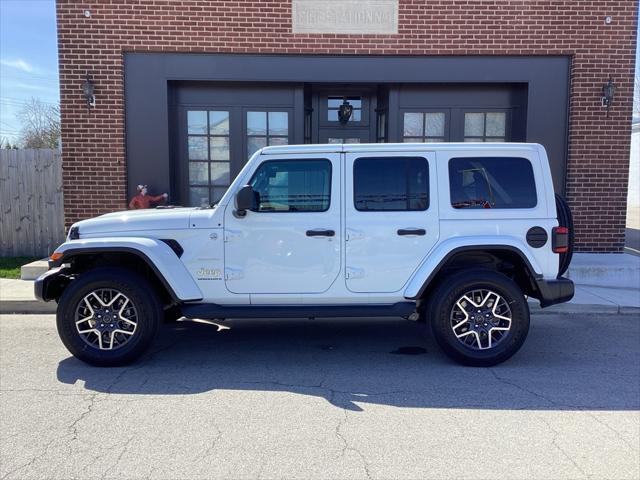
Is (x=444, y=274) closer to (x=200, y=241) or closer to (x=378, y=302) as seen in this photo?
(x=378, y=302)

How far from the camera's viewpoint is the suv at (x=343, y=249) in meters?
4.92

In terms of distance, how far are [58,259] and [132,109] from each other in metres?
5.13

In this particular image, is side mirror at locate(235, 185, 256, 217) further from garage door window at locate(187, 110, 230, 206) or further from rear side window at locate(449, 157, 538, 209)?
garage door window at locate(187, 110, 230, 206)

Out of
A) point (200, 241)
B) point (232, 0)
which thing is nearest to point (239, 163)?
point (232, 0)

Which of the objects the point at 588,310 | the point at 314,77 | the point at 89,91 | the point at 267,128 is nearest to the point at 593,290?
the point at 588,310

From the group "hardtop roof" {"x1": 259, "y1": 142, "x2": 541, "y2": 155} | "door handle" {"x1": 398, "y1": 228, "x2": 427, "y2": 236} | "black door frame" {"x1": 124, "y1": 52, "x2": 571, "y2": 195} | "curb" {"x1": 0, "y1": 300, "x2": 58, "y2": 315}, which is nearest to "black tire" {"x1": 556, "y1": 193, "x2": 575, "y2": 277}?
"hardtop roof" {"x1": 259, "y1": 142, "x2": 541, "y2": 155}

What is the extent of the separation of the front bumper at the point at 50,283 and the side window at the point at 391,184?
115 inches

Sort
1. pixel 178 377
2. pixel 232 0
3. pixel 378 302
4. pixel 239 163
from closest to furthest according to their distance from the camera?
1. pixel 178 377
2. pixel 378 302
3. pixel 232 0
4. pixel 239 163

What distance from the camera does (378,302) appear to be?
5.06 metres

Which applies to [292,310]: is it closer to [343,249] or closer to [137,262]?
[343,249]

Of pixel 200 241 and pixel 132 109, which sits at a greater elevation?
pixel 132 109

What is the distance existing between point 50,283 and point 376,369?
3.23 m

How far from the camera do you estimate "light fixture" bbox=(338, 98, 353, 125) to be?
1012 centimetres

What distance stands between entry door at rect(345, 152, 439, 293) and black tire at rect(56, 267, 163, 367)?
75.1 inches
